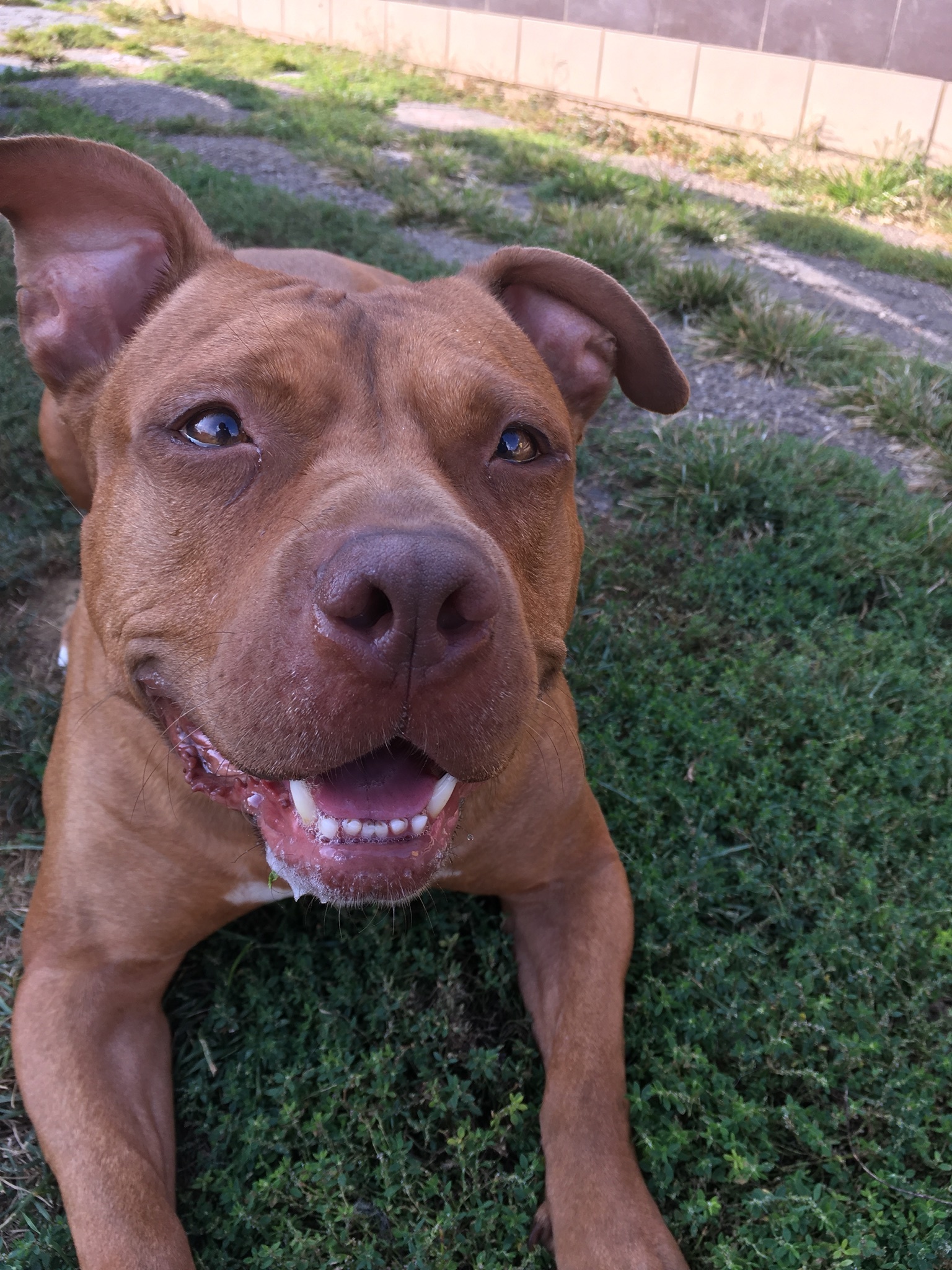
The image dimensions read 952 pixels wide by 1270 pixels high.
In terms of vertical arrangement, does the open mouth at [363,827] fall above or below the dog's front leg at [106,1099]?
above

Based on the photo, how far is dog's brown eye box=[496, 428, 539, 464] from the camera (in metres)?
2.28

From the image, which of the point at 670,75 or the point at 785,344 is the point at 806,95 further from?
the point at 785,344

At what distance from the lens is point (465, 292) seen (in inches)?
107

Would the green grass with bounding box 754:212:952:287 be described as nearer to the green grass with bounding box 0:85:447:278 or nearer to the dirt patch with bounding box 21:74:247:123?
the green grass with bounding box 0:85:447:278

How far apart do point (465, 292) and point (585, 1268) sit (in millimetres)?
2355

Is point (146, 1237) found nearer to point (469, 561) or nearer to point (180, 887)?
point (180, 887)

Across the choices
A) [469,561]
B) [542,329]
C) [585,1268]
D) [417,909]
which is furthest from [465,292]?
[585,1268]

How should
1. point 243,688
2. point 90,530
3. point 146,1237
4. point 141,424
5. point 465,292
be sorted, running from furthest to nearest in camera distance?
point 465,292
point 90,530
point 141,424
point 146,1237
point 243,688

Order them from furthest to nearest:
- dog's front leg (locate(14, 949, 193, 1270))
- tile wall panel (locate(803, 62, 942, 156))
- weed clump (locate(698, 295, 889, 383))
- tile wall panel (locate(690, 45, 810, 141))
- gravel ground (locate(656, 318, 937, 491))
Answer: tile wall panel (locate(690, 45, 810, 141)) < tile wall panel (locate(803, 62, 942, 156)) < weed clump (locate(698, 295, 889, 383)) < gravel ground (locate(656, 318, 937, 491)) < dog's front leg (locate(14, 949, 193, 1270))

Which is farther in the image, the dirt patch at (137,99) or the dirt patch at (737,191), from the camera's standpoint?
the dirt patch at (137,99)

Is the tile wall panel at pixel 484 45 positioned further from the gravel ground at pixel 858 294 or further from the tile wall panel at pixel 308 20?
the gravel ground at pixel 858 294

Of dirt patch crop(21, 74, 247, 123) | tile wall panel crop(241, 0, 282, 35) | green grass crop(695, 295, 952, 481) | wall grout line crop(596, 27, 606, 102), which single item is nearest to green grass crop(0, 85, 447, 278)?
dirt patch crop(21, 74, 247, 123)

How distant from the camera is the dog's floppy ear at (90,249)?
7.55 feet

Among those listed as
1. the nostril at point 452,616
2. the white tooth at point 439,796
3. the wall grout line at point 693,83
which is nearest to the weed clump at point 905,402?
the white tooth at point 439,796
